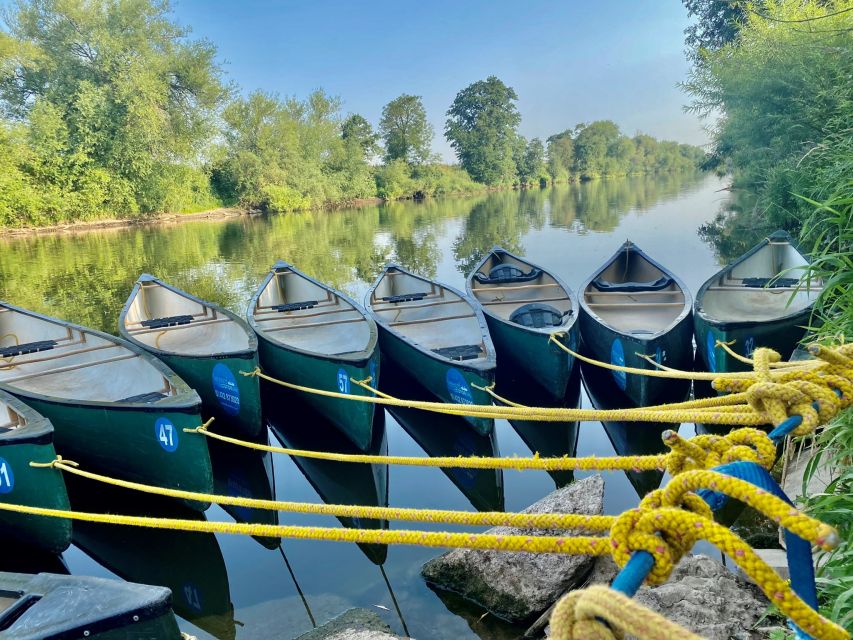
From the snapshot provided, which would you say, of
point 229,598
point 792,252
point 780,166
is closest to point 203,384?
point 229,598

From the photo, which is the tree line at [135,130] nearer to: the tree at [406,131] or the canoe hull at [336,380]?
the tree at [406,131]

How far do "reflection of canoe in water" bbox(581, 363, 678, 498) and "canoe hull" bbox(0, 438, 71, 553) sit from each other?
5141 millimetres

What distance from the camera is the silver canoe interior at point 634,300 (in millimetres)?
8883

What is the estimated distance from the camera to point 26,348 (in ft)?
25.0

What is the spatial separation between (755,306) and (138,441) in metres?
9.01

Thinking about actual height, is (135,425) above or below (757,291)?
below

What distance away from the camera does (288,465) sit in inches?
267

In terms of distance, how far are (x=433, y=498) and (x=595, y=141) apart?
323 feet

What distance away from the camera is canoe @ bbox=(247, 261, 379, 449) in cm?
662

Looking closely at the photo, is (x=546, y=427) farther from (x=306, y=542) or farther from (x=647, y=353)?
(x=306, y=542)

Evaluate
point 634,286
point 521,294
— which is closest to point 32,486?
point 521,294

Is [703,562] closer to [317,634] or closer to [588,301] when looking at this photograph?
[317,634]

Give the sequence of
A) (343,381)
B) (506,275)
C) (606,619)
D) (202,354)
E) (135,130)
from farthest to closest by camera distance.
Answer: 1. (135,130)
2. (506,275)
3. (202,354)
4. (343,381)
5. (606,619)

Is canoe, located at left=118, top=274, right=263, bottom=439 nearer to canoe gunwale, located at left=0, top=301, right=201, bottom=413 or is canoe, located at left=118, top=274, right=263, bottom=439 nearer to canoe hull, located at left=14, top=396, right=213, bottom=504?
canoe gunwale, located at left=0, top=301, right=201, bottom=413
